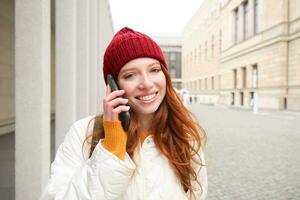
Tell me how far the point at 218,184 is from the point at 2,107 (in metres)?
9.13

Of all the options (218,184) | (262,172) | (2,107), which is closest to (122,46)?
(218,184)

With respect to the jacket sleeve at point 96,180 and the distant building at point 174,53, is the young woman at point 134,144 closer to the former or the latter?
the jacket sleeve at point 96,180

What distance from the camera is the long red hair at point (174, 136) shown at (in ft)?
6.32

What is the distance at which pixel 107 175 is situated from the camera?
1.53 m

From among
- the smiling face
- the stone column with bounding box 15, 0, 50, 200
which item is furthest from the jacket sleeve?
the stone column with bounding box 15, 0, 50, 200

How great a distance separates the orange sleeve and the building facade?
24684 millimetres

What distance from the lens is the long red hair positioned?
193 cm

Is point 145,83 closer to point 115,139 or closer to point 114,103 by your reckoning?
point 114,103

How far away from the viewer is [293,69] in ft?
82.8

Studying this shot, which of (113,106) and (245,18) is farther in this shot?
(245,18)

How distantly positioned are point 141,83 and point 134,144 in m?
0.40

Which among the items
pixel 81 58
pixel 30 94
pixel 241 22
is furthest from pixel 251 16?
pixel 30 94

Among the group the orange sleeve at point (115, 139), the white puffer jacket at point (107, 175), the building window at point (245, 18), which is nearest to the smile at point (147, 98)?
the white puffer jacket at point (107, 175)

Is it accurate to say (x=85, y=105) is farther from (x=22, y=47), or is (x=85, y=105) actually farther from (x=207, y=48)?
(x=207, y=48)
